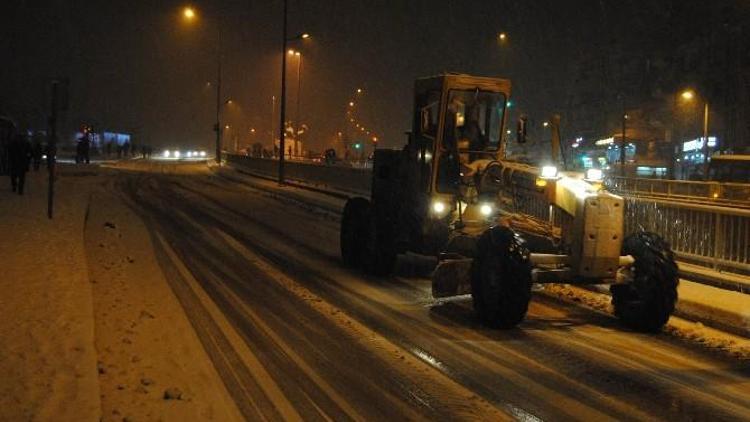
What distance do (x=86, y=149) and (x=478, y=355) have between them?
5679 cm

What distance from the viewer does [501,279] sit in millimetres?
9758

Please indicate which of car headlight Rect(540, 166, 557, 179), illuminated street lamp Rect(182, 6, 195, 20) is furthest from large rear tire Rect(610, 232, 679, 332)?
illuminated street lamp Rect(182, 6, 195, 20)

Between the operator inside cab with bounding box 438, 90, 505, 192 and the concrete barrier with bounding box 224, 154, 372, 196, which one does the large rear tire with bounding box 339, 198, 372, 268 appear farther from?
the concrete barrier with bounding box 224, 154, 372, 196

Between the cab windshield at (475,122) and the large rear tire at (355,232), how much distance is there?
2.56 m

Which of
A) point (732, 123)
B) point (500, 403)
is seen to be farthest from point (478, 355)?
point (732, 123)

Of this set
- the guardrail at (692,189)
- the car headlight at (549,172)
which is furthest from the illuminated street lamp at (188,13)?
the car headlight at (549,172)

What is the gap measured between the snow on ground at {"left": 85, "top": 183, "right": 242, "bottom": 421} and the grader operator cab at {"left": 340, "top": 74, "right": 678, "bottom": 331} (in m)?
3.64

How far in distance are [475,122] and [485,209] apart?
5.54 feet

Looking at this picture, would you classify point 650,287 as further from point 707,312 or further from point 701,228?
point 701,228

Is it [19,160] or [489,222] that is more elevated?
[19,160]

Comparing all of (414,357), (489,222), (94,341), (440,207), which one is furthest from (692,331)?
(94,341)

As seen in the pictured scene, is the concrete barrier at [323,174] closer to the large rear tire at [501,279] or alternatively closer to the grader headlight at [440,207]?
the grader headlight at [440,207]

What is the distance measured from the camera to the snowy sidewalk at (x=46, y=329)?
6090mm

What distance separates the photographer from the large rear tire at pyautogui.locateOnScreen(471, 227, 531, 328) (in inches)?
382
